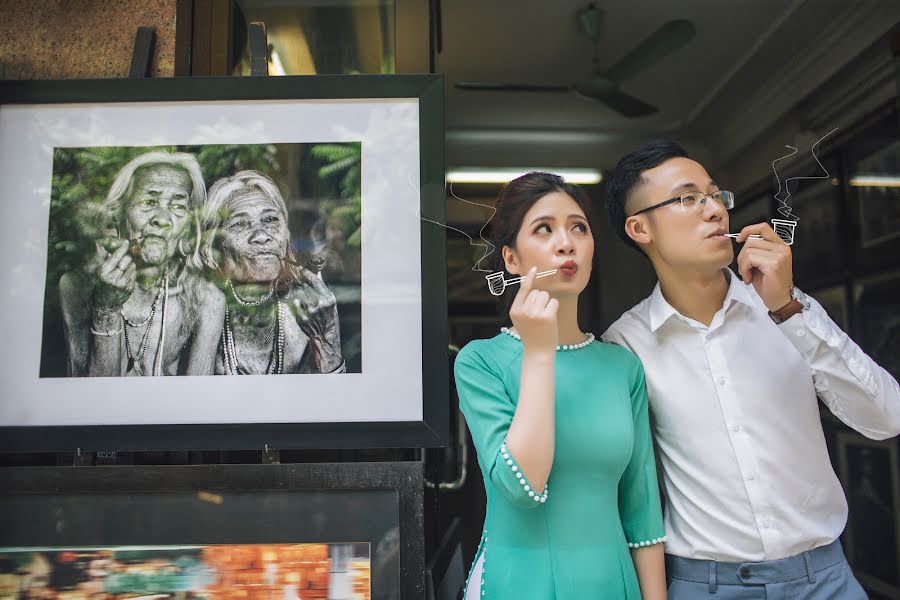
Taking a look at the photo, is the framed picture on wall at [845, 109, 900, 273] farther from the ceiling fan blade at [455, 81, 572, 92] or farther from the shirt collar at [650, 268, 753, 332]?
the ceiling fan blade at [455, 81, 572, 92]

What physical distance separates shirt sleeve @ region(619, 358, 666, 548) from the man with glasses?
7 cm

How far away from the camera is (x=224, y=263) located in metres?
1.55

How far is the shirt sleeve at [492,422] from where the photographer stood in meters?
1.23

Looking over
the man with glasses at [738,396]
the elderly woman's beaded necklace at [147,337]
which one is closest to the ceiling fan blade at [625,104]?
the man with glasses at [738,396]

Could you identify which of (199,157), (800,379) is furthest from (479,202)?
(800,379)

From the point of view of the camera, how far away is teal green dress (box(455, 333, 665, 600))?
1.29 meters

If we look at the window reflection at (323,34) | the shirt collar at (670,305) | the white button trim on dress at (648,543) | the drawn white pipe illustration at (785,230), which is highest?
the window reflection at (323,34)

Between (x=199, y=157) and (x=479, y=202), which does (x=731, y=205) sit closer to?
(x=479, y=202)

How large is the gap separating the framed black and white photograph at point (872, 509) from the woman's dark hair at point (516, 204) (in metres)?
1.05

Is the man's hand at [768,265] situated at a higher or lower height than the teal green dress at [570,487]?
higher

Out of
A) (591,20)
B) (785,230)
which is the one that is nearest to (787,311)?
(785,230)

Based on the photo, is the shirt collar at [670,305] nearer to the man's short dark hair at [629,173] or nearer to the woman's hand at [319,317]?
the man's short dark hair at [629,173]

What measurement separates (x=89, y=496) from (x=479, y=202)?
45.5 inches

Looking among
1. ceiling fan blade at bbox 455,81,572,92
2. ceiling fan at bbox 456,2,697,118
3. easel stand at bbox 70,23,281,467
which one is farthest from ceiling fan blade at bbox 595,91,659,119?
easel stand at bbox 70,23,281,467
